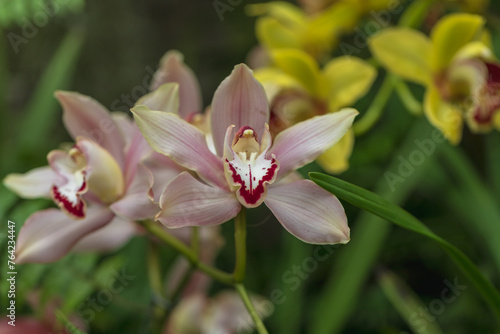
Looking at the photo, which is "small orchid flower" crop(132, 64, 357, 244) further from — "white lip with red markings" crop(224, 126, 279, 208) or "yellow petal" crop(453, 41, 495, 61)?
"yellow petal" crop(453, 41, 495, 61)

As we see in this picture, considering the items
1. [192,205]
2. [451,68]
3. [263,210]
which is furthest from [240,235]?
[263,210]

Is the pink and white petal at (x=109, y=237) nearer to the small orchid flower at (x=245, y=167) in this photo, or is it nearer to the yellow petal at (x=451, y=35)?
the small orchid flower at (x=245, y=167)

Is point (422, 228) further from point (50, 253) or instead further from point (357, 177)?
point (357, 177)

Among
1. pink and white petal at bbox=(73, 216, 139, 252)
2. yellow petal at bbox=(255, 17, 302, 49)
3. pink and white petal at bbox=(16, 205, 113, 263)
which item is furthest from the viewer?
yellow petal at bbox=(255, 17, 302, 49)

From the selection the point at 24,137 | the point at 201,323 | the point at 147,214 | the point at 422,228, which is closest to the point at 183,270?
the point at 201,323

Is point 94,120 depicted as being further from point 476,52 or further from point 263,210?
point 263,210

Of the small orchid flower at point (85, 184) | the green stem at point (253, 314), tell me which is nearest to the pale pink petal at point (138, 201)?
the small orchid flower at point (85, 184)

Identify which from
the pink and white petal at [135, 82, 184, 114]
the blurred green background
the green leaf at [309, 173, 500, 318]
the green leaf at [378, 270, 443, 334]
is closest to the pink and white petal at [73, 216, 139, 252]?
the blurred green background

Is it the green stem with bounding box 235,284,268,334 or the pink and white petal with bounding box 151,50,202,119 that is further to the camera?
the pink and white petal with bounding box 151,50,202,119
